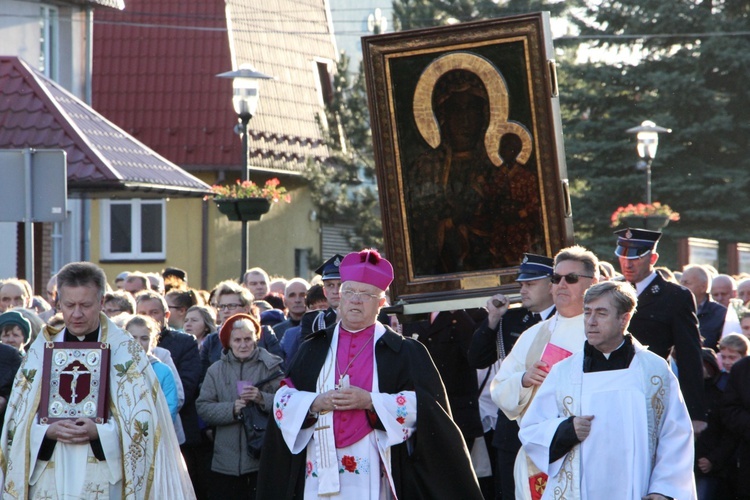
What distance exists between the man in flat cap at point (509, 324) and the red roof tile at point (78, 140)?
10.5 m

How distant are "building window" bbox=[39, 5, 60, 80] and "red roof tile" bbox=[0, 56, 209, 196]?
3627 millimetres

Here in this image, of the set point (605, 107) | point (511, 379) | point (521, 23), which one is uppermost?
point (605, 107)

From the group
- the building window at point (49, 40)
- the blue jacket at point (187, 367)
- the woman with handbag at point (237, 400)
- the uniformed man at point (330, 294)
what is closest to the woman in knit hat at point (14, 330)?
the blue jacket at point (187, 367)

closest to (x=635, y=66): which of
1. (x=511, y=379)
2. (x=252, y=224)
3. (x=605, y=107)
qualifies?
(x=605, y=107)

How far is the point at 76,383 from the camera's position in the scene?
311 inches

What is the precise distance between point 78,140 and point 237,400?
10.4 m

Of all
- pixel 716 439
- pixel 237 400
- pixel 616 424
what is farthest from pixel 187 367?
pixel 616 424

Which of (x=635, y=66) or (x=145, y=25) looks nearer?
(x=145, y=25)

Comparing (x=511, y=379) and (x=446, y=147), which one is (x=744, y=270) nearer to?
(x=446, y=147)

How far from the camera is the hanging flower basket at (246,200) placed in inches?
749

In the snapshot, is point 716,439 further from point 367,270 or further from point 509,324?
point 367,270

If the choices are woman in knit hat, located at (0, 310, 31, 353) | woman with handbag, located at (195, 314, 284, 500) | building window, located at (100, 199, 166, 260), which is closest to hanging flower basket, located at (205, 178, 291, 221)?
woman with handbag, located at (195, 314, 284, 500)

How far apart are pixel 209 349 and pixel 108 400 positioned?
3768 millimetres

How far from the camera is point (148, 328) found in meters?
9.95
